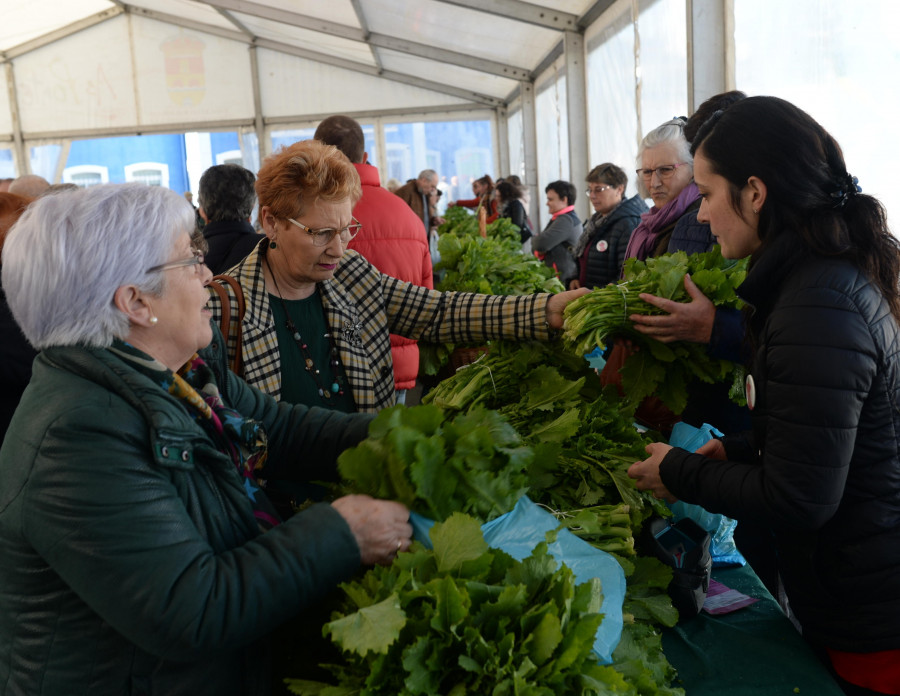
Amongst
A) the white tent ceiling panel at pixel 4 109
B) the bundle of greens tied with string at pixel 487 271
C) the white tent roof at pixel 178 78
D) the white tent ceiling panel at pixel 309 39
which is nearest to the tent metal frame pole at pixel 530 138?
the white tent roof at pixel 178 78

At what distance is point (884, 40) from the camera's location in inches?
121

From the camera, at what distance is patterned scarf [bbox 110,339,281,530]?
4.35ft

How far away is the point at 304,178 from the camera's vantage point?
2.21m

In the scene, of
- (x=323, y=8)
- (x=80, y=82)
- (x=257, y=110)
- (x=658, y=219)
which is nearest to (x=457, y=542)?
(x=658, y=219)

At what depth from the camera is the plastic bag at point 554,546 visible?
4.51 ft

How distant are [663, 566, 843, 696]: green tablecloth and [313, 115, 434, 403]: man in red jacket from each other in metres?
2.27

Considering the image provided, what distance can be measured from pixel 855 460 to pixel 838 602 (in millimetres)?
308

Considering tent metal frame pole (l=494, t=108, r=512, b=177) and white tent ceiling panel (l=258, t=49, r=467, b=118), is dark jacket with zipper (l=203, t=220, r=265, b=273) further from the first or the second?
tent metal frame pole (l=494, t=108, r=512, b=177)

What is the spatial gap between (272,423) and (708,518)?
1.18m

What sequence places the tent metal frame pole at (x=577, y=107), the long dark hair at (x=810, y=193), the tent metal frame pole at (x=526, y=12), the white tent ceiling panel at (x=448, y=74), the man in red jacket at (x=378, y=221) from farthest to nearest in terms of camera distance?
the white tent ceiling panel at (x=448, y=74)
the tent metal frame pole at (x=577, y=107)
the tent metal frame pole at (x=526, y=12)
the man in red jacket at (x=378, y=221)
the long dark hair at (x=810, y=193)

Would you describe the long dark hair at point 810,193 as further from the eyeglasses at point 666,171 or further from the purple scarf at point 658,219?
the eyeglasses at point 666,171

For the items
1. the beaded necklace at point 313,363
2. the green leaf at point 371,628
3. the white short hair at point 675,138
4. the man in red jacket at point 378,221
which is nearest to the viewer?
the green leaf at point 371,628

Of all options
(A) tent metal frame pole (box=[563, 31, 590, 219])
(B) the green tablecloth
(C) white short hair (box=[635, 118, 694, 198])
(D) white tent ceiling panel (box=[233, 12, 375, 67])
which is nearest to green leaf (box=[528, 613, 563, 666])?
(B) the green tablecloth

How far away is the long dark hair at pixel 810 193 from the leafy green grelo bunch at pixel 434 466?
76 cm
